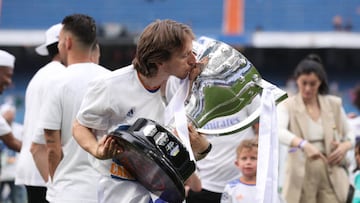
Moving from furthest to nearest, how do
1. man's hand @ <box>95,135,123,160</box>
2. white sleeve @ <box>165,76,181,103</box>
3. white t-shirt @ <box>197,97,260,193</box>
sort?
white t-shirt @ <box>197,97,260,193</box>, white sleeve @ <box>165,76,181,103</box>, man's hand @ <box>95,135,123,160</box>

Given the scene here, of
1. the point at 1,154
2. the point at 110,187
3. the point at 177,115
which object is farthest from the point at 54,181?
the point at 1,154

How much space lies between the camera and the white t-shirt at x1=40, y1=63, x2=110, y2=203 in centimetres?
391

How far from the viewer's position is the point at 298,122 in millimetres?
5660

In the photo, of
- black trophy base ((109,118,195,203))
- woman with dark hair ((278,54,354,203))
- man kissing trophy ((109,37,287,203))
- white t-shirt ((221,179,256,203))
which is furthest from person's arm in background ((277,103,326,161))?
black trophy base ((109,118,195,203))

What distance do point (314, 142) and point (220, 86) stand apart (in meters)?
2.72

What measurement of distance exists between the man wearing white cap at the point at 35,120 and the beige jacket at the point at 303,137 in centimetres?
185

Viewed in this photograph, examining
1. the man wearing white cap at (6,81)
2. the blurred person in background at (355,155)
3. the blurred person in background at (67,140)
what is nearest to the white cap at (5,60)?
the man wearing white cap at (6,81)

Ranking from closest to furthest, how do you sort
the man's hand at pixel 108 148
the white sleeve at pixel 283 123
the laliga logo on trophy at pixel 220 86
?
the man's hand at pixel 108 148
the laliga logo on trophy at pixel 220 86
the white sleeve at pixel 283 123

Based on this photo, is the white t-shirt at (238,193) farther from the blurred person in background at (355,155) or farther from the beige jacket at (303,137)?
the blurred person in background at (355,155)

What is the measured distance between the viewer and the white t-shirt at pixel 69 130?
12.8 ft

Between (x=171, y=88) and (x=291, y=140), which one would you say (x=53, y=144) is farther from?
(x=291, y=140)

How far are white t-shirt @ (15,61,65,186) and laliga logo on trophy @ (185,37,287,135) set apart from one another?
142cm

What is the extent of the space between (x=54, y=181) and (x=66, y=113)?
14.8 inches

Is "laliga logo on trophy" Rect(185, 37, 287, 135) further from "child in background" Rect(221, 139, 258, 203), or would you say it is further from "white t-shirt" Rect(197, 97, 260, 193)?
"white t-shirt" Rect(197, 97, 260, 193)
